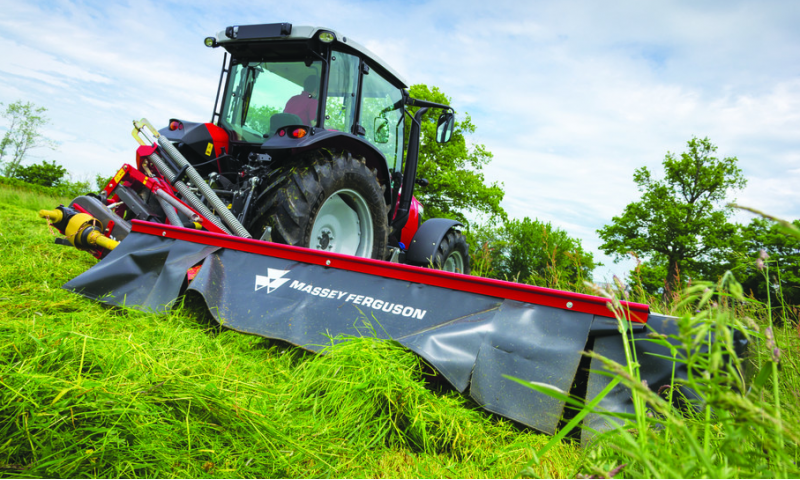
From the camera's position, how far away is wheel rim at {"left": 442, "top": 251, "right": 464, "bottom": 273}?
5801 millimetres

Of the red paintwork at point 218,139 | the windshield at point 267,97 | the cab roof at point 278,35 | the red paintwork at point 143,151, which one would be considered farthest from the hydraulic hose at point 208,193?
the cab roof at point 278,35

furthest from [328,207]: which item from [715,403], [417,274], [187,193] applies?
[715,403]

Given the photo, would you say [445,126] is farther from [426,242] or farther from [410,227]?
[410,227]

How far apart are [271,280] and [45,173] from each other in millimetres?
22164

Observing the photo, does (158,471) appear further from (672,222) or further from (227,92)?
(672,222)

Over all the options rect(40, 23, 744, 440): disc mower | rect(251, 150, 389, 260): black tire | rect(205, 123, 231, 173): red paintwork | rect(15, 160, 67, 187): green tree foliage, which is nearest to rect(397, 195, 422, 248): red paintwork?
rect(40, 23, 744, 440): disc mower

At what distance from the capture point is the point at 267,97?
4473mm

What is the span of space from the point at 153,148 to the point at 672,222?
75.5 feet

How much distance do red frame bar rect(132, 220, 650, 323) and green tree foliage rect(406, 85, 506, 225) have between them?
1717cm

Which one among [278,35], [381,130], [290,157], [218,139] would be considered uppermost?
[278,35]

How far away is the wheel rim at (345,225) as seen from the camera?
380cm

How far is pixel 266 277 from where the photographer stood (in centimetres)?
254

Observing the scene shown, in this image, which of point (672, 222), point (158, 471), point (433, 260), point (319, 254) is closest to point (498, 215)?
point (672, 222)

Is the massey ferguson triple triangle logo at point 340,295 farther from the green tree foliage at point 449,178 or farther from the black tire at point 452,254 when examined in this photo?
the green tree foliage at point 449,178
